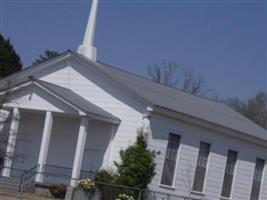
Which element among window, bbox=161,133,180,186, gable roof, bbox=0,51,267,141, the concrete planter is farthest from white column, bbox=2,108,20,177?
window, bbox=161,133,180,186

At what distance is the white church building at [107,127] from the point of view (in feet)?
101

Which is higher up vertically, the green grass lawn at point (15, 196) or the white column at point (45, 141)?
the white column at point (45, 141)

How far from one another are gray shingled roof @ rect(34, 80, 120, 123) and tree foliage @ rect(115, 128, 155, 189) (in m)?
1.64

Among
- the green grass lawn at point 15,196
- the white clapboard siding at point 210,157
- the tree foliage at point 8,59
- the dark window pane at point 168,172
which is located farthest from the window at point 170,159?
the tree foliage at point 8,59

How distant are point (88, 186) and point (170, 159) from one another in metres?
6.70

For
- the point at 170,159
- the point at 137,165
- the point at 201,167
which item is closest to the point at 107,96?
the point at 137,165

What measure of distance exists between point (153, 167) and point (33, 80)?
634 centimetres

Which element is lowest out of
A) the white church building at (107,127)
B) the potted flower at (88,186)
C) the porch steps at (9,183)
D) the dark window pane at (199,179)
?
→ the porch steps at (9,183)

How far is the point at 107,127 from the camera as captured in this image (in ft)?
104

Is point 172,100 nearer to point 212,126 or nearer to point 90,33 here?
point 212,126

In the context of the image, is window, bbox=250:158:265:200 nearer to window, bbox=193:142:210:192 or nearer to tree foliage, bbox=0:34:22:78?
window, bbox=193:142:210:192

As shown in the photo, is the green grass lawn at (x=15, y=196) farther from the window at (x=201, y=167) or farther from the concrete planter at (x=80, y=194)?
the window at (x=201, y=167)

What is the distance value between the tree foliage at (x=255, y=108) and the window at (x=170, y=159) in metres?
49.7

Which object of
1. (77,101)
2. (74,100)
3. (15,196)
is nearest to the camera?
(15,196)
